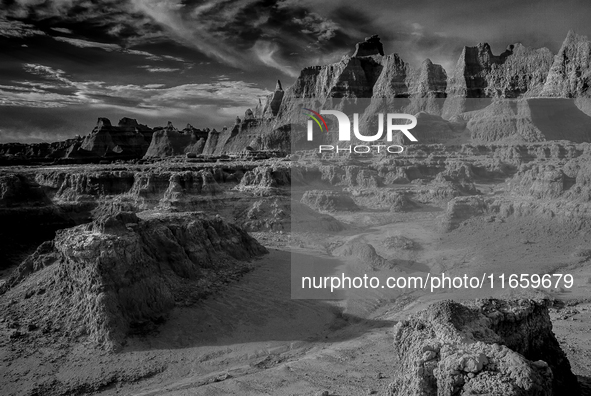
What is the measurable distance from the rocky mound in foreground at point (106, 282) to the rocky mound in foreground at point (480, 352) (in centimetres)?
1087

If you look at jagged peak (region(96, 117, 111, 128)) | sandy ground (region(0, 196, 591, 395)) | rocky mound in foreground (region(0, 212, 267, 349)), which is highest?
jagged peak (region(96, 117, 111, 128))

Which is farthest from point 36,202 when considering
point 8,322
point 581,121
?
point 581,121

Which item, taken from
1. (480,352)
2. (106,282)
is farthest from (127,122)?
(480,352)

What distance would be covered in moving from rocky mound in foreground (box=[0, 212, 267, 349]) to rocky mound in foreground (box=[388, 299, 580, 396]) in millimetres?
10874

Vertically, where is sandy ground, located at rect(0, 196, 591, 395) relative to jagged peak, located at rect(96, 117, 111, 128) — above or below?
below

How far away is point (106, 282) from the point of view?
15648mm

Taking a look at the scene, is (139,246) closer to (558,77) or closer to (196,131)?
(558,77)

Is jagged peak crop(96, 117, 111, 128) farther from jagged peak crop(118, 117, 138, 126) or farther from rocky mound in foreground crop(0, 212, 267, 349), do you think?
rocky mound in foreground crop(0, 212, 267, 349)

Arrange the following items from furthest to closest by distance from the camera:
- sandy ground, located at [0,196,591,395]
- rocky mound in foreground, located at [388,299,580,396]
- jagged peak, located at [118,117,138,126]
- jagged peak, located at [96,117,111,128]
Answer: jagged peak, located at [118,117,138,126] → jagged peak, located at [96,117,111,128] → sandy ground, located at [0,196,591,395] → rocky mound in foreground, located at [388,299,580,396]

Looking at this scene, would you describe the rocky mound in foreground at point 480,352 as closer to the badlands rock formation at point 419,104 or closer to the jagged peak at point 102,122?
the badlands rock formation at point 419,104

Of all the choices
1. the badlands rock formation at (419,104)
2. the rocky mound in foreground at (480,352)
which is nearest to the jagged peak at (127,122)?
the badlands rock formation at (419,104)

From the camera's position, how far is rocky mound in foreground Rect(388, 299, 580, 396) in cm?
715

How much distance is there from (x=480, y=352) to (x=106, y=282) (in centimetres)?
1311

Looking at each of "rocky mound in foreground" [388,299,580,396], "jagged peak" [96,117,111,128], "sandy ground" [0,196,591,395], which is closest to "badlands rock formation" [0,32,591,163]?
"jagged peak" [96,117,111,128]
